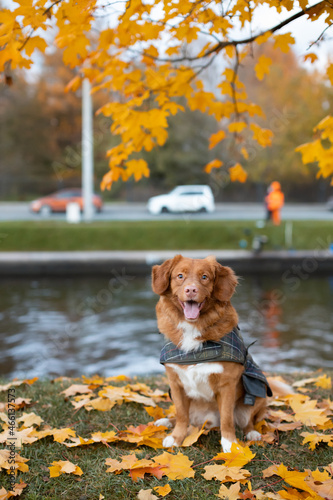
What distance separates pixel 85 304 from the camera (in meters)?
10.5

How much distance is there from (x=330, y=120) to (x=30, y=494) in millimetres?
2607

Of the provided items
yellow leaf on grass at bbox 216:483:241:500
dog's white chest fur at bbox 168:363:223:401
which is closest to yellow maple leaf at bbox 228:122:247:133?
dog's white chest fur at bbox 168:363:223:401

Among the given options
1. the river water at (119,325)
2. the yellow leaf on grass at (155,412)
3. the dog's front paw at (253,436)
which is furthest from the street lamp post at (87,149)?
the dog's front paw at (253,436)

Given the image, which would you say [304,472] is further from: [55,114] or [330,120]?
[55,114]

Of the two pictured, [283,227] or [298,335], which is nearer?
[298,335]

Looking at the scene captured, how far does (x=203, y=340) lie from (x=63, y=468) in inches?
39.3

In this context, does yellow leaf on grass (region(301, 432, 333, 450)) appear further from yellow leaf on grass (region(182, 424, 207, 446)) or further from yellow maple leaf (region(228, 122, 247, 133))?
yellow maple leaf (region(228, 122, 247, 133))

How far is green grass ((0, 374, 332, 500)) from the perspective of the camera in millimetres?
2467

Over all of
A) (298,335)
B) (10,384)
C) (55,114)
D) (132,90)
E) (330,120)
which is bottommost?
(298,335)

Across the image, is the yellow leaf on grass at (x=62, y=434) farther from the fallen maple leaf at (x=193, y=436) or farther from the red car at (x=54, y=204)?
the red car at (x=54, y=204)

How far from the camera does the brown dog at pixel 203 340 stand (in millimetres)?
2775

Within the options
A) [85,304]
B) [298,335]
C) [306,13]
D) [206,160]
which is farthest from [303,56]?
[206,160]

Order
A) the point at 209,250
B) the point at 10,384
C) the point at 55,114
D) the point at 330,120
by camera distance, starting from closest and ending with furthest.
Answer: the point at 330,120 → the point at 10,384 → the point at 209,250 → the point at 55,114

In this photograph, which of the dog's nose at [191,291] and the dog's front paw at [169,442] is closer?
the dog's nose at [191,291]
